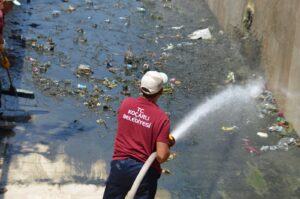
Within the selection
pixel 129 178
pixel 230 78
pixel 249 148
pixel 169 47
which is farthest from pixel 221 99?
pixel 129 178

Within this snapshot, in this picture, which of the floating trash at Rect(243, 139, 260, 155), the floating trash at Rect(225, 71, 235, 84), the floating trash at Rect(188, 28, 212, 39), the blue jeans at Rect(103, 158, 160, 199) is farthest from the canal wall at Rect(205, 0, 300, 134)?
the blue jeans at Rect(103, 158, 160, 199)

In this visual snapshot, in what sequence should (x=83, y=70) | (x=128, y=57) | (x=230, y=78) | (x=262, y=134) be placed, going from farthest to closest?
(x=128, y=57)
(x=230, y=78)
(x=83, y=70)
(x=262, y=134)

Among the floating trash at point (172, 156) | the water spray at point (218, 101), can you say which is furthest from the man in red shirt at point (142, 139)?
the water spray at point (218, 101)

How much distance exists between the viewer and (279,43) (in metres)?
8.07

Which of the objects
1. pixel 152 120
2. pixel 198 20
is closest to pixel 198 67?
pixel 198 20

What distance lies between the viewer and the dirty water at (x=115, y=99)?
6.12 metres

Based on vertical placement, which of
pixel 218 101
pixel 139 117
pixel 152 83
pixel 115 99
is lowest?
pixel 218 101

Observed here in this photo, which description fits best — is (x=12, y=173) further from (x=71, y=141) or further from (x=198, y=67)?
(x=198, y=67)

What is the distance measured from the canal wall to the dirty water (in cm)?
41

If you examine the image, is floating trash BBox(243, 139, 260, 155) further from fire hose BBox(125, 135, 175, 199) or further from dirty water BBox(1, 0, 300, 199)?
fire hose BBox(125, 135, 175, 199)

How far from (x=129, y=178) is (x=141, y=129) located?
0.42 meters

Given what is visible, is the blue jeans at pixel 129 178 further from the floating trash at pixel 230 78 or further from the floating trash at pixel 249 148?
the floating trash at pixel 230 78

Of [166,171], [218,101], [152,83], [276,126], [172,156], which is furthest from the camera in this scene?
[218,101]

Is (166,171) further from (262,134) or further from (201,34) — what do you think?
(201,34)
